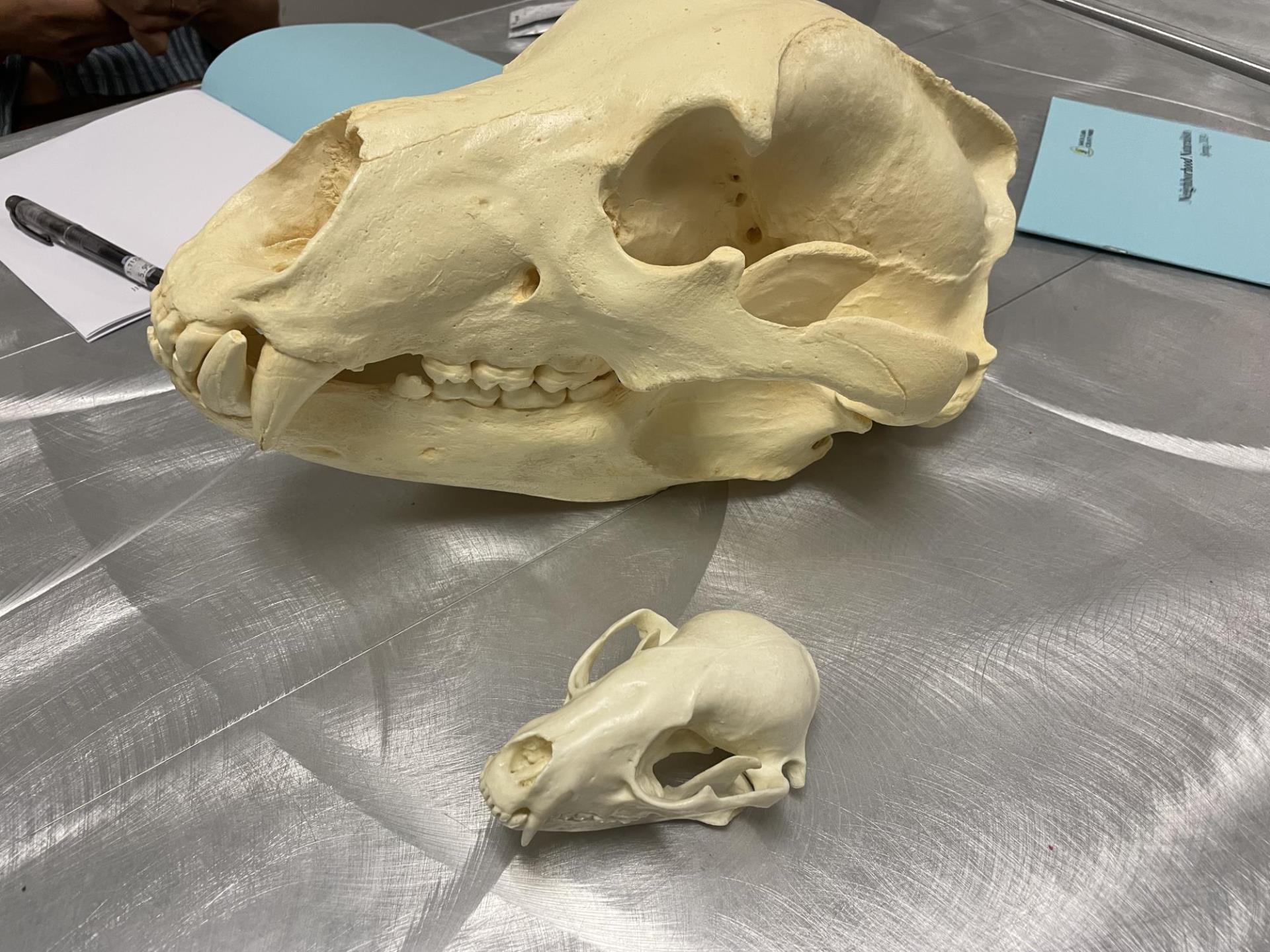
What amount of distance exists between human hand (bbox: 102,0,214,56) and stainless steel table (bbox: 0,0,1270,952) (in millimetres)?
689

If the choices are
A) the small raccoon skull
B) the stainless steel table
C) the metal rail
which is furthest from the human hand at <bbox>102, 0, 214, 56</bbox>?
the metal rail

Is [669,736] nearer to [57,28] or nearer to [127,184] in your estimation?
[127,184]

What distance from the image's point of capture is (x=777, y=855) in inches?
37.7

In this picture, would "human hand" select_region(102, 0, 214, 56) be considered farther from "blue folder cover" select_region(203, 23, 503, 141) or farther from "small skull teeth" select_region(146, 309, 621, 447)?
"small skull teeth" select_region(146, 309, 621, 447)

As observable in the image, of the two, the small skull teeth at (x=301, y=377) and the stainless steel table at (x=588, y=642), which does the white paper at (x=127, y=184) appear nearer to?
the stainless steel table at (x=588, y=642)

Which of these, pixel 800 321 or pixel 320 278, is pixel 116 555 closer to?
pixel 320 278

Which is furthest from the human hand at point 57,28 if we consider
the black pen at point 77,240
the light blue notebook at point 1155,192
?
the light blue notebook at point 1155,192

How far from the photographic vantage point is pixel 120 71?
1979 millimetres

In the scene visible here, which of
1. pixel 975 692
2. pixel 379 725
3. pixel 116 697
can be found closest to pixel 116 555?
pixel 116 697

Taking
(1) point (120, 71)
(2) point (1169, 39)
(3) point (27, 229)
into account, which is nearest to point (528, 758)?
(3) point (27, 229)

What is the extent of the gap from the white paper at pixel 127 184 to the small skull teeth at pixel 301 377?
0.65 metres

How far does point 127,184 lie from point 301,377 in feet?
3.42

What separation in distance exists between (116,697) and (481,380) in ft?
1.71

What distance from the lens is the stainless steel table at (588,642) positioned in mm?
926
